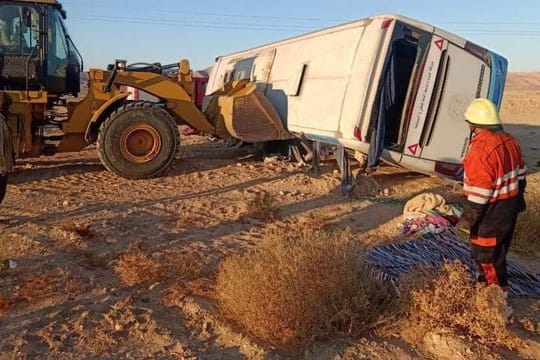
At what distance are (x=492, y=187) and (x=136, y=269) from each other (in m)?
3.16

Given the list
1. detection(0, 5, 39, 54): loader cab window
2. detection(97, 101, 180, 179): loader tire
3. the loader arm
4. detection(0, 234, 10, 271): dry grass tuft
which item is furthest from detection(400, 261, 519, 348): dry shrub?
detection(0, 5, 39, 54): loader cab window

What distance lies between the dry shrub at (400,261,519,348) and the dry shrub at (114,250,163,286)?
7.59 ft

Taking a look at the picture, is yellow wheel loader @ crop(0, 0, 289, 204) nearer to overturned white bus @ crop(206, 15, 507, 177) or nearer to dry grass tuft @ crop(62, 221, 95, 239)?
overturned white bus @ crop(206, 15, 507, 177)

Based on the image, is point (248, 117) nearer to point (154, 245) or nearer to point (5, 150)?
point (154, 245)

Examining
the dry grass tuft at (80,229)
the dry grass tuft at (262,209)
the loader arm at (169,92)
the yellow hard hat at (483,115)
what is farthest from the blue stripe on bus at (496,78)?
the dry grass tuft at (80,229)

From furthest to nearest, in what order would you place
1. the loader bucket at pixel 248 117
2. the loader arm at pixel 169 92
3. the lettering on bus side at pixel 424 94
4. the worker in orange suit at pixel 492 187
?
the loader bucket at pixel 248 117 < the loader arm at pixel 169 92 < the lettering on bus side at pixel 424 94 < the worker in orange suit at pixel 492 187

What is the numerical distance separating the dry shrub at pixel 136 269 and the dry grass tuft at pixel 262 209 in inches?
87.4

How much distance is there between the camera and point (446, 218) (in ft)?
23.0

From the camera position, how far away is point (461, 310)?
4.25 metres

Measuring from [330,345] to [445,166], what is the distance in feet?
18.0

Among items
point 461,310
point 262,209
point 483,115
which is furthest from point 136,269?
point 483,115

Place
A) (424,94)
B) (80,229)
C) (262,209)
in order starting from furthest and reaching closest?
1. (424,94)
2. (262,209)
3. (80,229)

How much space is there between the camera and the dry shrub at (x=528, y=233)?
23.3 feet

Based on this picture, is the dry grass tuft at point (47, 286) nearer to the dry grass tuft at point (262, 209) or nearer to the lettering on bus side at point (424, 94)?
the dry grass tuft at point (262, 209)
